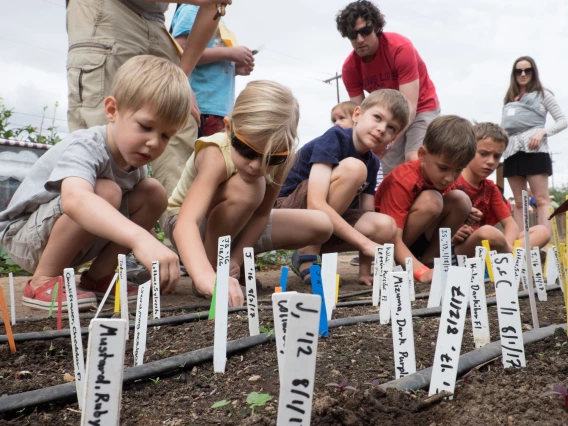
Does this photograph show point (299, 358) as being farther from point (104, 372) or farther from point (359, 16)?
point (359, 16)

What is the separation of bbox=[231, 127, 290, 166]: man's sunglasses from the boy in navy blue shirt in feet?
2.57

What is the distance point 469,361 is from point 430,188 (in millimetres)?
2322

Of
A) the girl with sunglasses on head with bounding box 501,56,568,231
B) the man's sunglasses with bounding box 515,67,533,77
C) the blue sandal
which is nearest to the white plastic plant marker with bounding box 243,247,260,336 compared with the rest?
the blue sandal

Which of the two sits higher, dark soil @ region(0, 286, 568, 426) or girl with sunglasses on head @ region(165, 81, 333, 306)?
girl with sunglasses on head @ region(165, 81, 333, 306)

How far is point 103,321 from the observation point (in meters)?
0.71

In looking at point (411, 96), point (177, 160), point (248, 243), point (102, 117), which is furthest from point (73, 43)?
point (411, 96)

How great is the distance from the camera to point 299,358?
69cm

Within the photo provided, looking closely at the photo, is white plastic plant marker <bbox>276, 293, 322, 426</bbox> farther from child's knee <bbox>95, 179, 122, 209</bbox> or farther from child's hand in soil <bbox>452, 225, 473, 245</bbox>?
child's hand in soil <bbox>452, 225, 473, 245</bbox>

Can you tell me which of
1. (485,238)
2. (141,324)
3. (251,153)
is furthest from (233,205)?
(485,238)

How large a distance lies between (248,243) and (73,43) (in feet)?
4.25

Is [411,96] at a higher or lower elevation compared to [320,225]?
higher

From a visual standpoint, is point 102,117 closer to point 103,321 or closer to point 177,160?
point 177,160

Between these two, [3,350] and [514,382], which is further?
[3,350]

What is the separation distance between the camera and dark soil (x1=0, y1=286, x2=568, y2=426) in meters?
0.96
